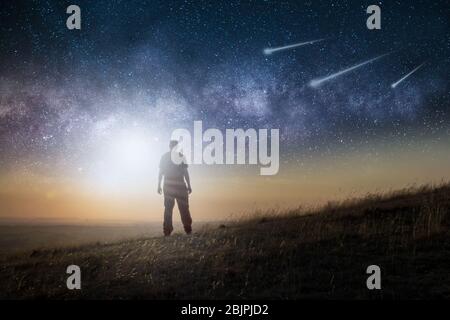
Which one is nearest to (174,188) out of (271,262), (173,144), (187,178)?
(187,178)

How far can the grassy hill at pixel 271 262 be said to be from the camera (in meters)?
8.51

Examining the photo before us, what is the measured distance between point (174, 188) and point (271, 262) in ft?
15.8

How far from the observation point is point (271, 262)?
32.2ft

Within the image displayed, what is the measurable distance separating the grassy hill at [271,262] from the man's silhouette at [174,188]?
0.71m

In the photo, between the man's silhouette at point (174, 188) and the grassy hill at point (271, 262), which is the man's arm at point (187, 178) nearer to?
the man's silhouette at point (174, 188)

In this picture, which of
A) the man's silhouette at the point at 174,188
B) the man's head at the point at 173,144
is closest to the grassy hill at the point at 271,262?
the man's silhouette at the point at 174,188

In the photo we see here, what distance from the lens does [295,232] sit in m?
12.5

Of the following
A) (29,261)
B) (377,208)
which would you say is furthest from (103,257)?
(377,208)

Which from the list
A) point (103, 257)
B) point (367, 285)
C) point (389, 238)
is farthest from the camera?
point (103, 257)
